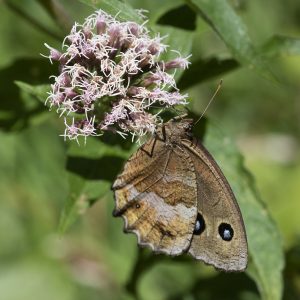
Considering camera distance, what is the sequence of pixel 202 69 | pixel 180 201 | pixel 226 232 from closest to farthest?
1. pixel 226 232
2. pixel 180 201
3. pixel 202 69

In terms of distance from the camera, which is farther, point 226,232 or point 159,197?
point 159,197

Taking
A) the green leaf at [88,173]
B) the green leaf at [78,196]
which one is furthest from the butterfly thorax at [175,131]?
the green leaf at [78,196]

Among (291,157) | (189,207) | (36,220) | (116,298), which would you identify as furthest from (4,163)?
(189,207)

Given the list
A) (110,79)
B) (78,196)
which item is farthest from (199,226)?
(110,79)

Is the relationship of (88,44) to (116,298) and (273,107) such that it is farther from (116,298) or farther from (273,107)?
(273,107)

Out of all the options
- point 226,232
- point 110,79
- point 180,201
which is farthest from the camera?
point 180,201

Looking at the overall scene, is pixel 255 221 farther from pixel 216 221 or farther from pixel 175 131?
pixel 175 131
